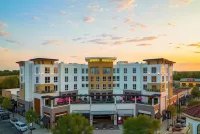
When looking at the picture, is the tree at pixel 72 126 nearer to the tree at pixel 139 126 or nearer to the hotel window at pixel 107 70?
the tree at pixel 139 126

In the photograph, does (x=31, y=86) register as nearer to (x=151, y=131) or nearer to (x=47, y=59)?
(x=47, y=59)

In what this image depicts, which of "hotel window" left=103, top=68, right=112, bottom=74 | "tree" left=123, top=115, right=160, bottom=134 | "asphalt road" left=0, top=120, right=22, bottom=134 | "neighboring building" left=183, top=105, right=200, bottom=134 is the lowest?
"asphalt road" left=0, top=120, right=22, bottom=134

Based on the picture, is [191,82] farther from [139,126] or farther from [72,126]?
[72,126]

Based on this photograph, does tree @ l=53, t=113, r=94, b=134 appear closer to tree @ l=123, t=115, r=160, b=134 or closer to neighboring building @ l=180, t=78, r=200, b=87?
tree @ l=123, t=115, r=160, b=134

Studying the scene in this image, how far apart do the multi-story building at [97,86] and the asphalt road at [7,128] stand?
5352 mm

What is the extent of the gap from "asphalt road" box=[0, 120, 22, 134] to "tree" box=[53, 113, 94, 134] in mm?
16053

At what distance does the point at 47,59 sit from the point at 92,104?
13.7m

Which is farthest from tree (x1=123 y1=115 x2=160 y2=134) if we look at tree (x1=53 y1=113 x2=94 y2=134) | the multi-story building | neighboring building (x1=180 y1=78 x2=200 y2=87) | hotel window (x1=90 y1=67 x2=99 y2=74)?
neighboring building (x1=180 y1=78 x2=200 y2=87)

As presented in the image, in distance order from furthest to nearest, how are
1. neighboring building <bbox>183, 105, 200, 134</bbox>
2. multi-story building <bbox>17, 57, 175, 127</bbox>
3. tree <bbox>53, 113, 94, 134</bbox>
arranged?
multi-story building <bbox>17, 57, 175, 127</bbox>, tree <bbox>53, 113, 94, 134</bbox>, neighboring building <bbox>183, 105, 200, 134</bbox>

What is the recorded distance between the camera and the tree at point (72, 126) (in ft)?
67.4

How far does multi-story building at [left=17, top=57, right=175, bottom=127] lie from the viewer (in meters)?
38.1

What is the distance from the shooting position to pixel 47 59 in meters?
40.6

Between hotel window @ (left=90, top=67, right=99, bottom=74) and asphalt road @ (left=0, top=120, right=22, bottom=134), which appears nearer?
asphalt road @ (left=0, top=120, right=22, bottom=134)

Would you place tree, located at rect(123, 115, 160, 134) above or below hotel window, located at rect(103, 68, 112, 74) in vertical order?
below
